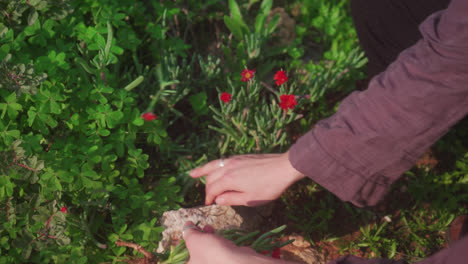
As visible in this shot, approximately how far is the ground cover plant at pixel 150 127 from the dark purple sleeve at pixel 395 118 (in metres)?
0.65

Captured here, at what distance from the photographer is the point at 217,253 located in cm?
144

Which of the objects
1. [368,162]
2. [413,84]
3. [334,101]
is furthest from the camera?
[334,101]

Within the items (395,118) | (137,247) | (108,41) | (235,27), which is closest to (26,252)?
(137,247)

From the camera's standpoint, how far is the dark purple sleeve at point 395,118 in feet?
4.20

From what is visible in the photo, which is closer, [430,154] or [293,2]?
[430,154]

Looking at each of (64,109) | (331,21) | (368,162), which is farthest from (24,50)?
(331,21)

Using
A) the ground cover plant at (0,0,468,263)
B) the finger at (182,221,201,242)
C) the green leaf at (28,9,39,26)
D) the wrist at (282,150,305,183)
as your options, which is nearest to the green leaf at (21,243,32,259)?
the ground cover plant at (0,0,468,263)

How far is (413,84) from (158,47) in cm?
162

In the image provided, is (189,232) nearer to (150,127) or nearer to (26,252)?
(150,127)

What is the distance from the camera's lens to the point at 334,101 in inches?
113

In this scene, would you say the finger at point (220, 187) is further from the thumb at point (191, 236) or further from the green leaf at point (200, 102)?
the green leaf at point (200, 102)

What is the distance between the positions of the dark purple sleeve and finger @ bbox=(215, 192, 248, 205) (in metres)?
0.32

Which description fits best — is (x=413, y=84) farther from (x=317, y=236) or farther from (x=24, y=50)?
(x=24, y=50)

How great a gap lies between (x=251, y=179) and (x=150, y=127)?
632 millimetres
